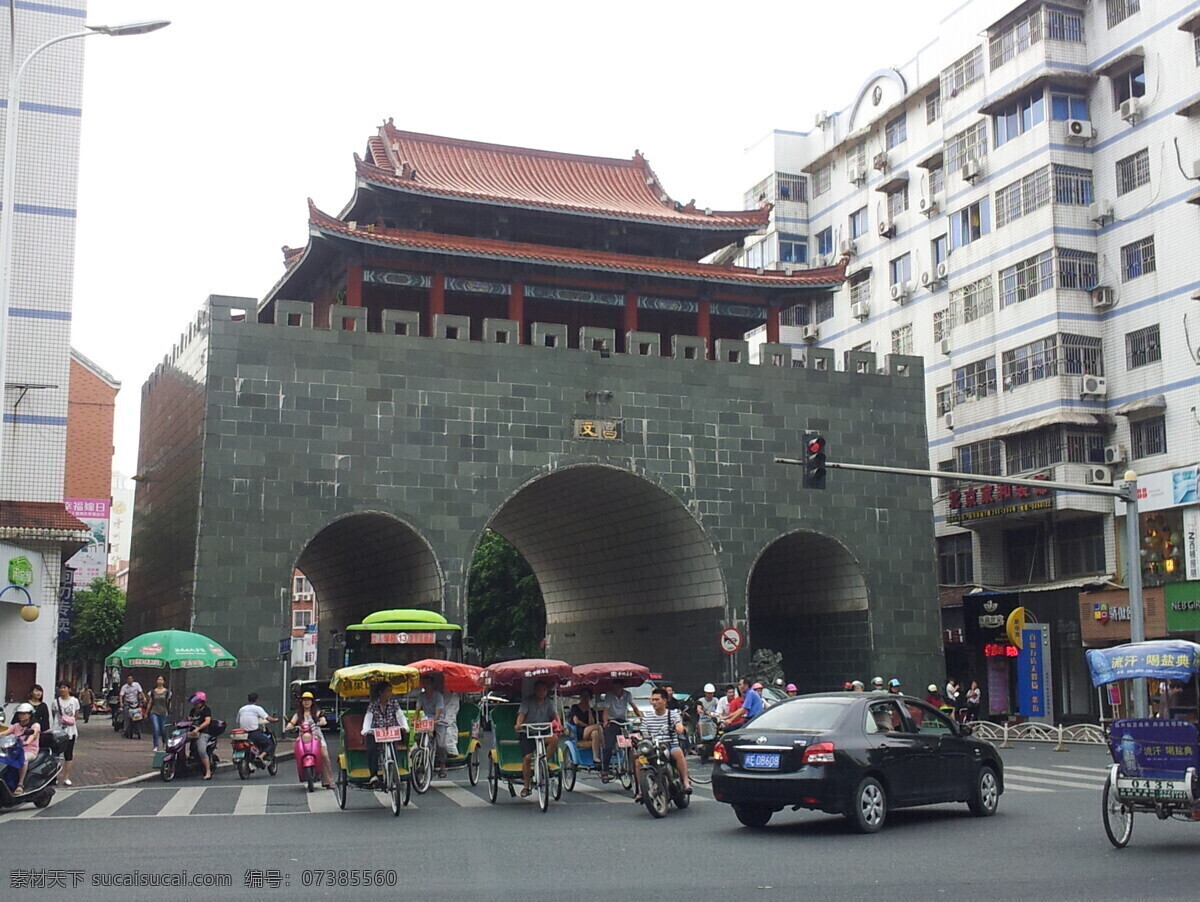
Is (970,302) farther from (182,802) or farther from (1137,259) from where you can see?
(182,802)

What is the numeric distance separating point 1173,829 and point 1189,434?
21.6m

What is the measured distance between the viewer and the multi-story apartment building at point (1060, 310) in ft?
110

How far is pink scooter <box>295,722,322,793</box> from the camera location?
1819cm

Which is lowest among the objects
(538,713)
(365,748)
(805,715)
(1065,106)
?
(365,748)

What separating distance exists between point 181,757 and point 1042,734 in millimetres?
18020

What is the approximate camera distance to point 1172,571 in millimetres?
32500

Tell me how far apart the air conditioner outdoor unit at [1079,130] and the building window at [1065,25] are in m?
2.47

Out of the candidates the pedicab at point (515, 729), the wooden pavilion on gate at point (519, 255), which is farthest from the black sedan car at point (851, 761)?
the wooden pavilion on gate at point (519, 255)

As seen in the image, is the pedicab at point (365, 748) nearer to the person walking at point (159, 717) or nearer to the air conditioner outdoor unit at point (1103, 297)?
the person walking at point (159, 717)

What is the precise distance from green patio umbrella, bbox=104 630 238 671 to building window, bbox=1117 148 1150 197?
84.9 ft

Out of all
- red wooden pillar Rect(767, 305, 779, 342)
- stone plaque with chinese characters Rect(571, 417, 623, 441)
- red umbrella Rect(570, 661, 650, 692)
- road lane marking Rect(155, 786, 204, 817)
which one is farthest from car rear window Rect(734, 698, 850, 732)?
red wooden pillar Rect(767, 305, 779, 342)

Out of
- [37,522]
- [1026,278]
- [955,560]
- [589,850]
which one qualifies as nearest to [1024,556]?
[955,560]

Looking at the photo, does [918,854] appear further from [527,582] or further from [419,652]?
[527,582]

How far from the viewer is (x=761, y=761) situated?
43.3ft
